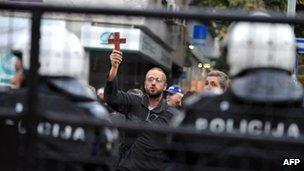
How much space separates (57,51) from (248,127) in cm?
80

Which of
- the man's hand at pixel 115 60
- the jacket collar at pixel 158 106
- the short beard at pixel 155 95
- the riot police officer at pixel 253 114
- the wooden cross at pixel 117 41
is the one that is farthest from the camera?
the short beard at pixel 155 95

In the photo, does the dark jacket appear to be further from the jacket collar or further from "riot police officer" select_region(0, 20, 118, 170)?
"riot police officer" select_region(0, 20, 118, 170)

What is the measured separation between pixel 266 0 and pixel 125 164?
39.5ft

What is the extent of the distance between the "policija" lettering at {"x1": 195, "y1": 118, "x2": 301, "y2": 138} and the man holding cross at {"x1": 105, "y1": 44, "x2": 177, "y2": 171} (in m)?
→ 0.86

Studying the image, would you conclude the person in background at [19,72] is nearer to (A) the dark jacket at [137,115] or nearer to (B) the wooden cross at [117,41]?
(B) the wooden cross at [117,41]

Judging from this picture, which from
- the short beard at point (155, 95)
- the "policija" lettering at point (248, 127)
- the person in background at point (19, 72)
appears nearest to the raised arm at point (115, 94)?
the short beard at point (155, 95)

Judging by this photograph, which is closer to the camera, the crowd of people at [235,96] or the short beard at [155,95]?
the crowd of people at [235,96]

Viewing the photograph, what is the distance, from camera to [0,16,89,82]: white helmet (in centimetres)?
267

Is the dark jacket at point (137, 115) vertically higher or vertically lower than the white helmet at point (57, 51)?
lower

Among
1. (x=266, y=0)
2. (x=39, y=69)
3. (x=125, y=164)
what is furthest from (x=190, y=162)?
(x=266, y=0)

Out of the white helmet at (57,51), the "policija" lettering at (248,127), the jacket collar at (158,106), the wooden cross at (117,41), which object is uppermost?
the wooden cross at (117,41)

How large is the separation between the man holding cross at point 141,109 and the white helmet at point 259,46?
3.35 ft

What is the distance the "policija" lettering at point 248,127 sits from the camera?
258 cm

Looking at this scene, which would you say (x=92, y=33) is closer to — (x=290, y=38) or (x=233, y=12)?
(x=233, y=12)
